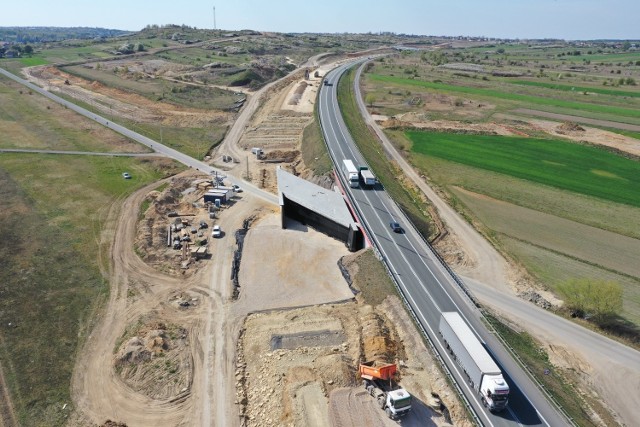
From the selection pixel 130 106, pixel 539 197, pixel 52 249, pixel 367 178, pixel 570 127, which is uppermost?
pixel 130 106

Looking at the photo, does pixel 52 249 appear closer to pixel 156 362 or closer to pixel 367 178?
pixel 156 362

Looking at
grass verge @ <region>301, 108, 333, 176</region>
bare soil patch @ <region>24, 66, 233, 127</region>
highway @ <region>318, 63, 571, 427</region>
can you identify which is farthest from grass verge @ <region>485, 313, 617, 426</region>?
bare soil patch @ <region>24, 66, 233, 127</region>

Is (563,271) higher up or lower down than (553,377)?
higher up

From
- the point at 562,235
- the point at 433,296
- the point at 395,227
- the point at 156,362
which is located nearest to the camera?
the point at 156,362

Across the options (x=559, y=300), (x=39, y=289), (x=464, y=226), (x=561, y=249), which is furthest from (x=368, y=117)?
(x=39, y=289)

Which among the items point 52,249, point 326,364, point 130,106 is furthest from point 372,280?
point 130,106

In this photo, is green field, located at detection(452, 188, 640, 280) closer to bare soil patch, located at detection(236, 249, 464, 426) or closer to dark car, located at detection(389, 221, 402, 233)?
dark car, located at detection(389, 221, 402, 233)
